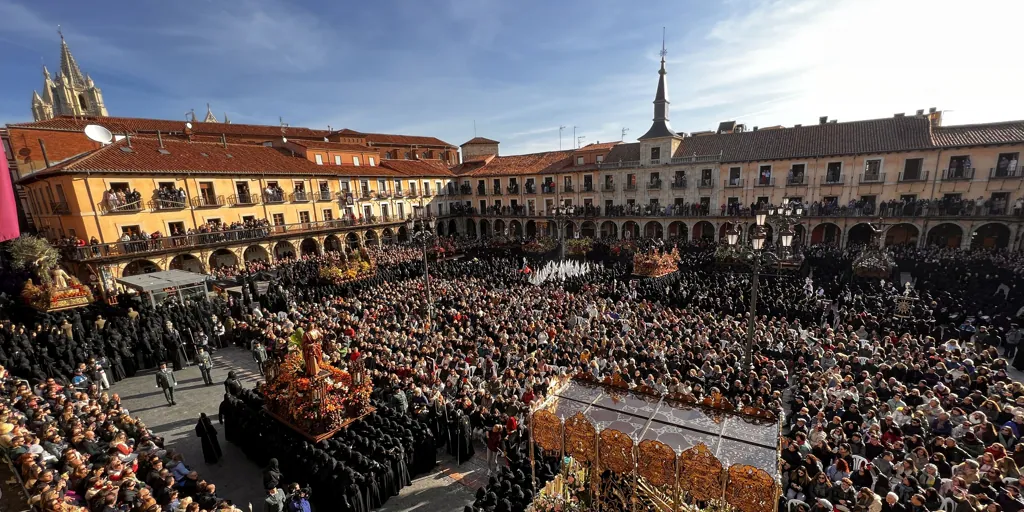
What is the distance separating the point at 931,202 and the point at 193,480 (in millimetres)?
36957

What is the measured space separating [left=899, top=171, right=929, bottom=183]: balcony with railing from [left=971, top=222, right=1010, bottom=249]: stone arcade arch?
411 centimetres

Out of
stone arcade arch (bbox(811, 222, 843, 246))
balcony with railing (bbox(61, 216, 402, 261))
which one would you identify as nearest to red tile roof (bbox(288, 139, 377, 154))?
balcony with railing (bbox(61, 216, 402, 261))

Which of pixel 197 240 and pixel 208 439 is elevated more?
pixel 197 240

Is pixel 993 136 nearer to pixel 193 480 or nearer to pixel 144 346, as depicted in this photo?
pixel 193 480

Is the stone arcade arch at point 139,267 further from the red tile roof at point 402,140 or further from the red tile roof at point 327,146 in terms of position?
the red tile roof at point 402,140

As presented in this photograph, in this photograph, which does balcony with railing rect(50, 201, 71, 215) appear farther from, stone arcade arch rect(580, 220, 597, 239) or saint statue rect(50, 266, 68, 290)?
stone arcade arch rect(580, 220, 597, 239)

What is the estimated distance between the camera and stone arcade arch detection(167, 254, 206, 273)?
2614 cm

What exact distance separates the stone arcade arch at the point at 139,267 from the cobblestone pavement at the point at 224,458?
1373 cm

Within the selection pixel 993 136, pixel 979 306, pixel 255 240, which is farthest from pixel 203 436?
pixel 993 136

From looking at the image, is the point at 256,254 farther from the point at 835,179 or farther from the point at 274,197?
the point at 835,179

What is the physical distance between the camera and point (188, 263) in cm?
2655

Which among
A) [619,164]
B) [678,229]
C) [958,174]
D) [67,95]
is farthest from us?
[67,95]

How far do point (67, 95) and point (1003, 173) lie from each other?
88.6 metres

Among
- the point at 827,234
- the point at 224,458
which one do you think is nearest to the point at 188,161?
the point at 224,458
